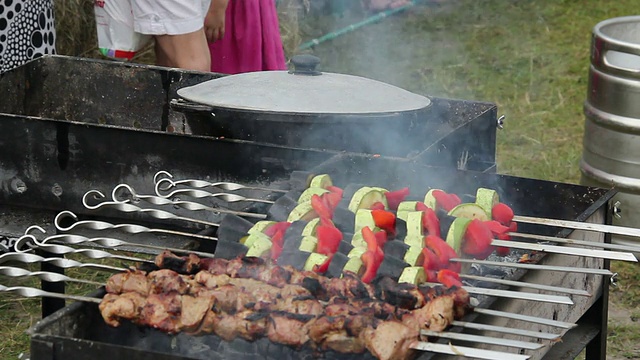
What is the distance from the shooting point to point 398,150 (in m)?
4.25

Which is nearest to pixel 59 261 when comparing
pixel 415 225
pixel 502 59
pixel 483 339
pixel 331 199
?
pixel 331 199

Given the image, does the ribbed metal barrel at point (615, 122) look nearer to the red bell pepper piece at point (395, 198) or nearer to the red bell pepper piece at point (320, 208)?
the red bell pepper piece at point (395, 198)

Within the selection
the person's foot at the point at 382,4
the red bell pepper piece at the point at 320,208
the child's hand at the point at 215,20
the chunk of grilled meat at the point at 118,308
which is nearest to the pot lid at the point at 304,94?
the red bell pepper piece at the point at 320,208

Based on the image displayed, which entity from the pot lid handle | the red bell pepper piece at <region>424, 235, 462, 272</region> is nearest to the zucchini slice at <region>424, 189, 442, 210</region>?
the red bell pepper piece at <region>424, 235, 462, 272</region>

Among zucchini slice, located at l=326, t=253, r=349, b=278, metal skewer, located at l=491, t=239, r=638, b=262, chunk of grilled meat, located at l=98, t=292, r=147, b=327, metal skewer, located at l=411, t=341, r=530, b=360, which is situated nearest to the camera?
metal skewer, located at l=411, t=341, r=530, b=360

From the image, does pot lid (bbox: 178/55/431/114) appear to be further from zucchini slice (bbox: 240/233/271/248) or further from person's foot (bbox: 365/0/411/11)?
person's foot (bbox: 365/0/411/11)

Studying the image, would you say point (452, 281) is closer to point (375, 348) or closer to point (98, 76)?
point (375, 348)

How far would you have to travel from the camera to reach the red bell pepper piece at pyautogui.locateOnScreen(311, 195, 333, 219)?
327 centimetres

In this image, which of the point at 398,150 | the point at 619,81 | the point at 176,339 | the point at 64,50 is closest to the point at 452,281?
the point at 176,339

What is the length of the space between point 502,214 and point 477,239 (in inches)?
9.5

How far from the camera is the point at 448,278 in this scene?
2.94m

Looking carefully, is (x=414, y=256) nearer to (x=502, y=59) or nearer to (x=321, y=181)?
(x=321, y=181)

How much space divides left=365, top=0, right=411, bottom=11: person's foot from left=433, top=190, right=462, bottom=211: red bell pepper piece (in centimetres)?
782

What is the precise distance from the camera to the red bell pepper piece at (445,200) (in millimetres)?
3383
